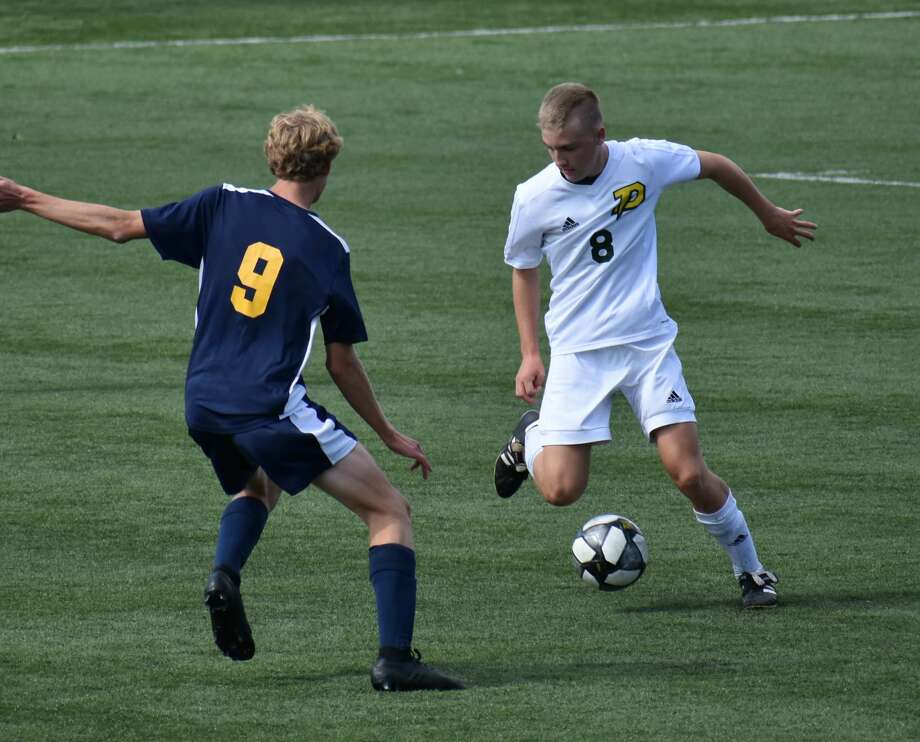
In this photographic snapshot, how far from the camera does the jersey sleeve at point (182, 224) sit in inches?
251

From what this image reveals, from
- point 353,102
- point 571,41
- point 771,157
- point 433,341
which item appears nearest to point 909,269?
point 433,341

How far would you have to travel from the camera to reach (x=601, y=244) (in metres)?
7.55

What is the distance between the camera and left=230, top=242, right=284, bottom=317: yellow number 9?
6.28 m

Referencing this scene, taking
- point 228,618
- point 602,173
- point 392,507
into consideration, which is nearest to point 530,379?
point 602,173

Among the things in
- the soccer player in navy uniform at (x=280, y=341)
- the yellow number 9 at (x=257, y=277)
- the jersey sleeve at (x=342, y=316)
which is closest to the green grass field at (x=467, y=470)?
the soccer player in navy uniform at (x=280, y=341)

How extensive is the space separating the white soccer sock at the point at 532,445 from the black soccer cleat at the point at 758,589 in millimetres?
965

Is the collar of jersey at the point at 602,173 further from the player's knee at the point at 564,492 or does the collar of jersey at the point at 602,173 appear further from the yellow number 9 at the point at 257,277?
the yellow number 9 at the point at 257,277

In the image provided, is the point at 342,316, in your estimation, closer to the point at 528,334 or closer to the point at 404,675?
the point at 404,675

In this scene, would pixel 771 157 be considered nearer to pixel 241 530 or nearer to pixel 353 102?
pixel 353 102

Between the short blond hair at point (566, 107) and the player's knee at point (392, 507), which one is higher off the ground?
the short blond hair at point (566, 107)

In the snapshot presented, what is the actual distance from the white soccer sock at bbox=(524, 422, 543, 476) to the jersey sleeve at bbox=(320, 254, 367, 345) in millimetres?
1623

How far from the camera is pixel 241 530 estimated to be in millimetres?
6621

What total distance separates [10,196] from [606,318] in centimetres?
233

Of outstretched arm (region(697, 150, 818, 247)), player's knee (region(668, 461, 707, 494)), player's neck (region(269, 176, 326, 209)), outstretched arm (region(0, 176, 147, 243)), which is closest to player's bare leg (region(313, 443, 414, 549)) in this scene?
player's neck (region(269, 176, 326, 209))
